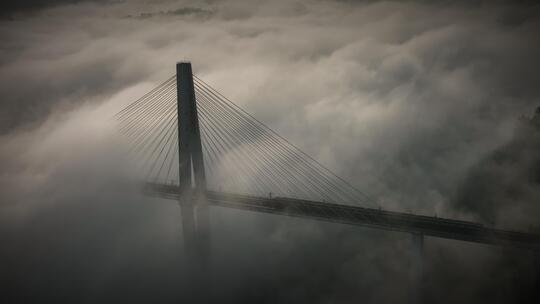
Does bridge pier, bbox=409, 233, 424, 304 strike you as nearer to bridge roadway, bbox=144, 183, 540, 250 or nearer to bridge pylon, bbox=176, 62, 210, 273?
bridge roadway, bbox=144, 183, 540, 250

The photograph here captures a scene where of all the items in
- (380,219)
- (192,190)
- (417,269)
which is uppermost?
(192,190)

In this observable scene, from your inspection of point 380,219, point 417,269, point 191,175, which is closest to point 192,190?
point 191,175

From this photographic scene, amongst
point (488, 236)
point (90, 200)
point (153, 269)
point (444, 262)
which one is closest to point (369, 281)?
point (444, 262)

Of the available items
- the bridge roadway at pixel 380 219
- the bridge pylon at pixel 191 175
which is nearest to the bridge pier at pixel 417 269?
the bridge roadway at pixel 380 219

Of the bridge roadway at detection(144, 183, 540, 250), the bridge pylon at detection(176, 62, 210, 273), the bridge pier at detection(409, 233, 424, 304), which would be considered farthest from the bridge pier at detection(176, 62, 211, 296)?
the bridge pier at detection(409, 233, 424, 304)

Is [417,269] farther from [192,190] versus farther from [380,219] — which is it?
[192,190]

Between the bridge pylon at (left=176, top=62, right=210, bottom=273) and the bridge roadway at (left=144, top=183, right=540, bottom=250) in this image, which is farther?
the bridge pylon at (left=176, top=62, right=210, bottom=273)
